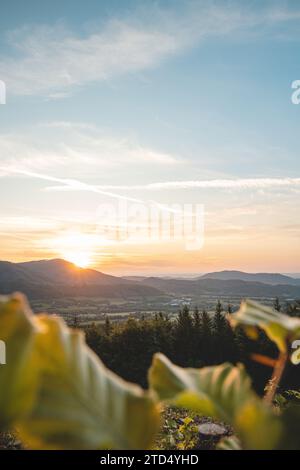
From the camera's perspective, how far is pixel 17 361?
45 centimetres

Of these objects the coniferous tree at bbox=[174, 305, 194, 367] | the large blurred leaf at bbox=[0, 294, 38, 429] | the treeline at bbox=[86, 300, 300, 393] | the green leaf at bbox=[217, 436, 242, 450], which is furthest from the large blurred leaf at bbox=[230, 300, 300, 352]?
the coniferous tree at bbox=[174, 305, 194, 367]

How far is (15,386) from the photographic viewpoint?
17.8 inches

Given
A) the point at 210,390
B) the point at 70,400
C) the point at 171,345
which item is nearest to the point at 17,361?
the point at 70,400

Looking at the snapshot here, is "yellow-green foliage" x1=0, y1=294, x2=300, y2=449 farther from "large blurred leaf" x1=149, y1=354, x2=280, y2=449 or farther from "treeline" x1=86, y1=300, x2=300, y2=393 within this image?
"treeline" x1=86, y1=300, x2=300, y2=393

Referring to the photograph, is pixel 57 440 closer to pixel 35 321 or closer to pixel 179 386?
pixel 35 321

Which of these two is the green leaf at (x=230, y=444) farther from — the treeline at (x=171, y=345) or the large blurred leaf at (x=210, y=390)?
the treeline at (x=171, y=345)

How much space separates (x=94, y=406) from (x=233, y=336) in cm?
5215

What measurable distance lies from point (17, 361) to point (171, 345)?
5075 centimetres

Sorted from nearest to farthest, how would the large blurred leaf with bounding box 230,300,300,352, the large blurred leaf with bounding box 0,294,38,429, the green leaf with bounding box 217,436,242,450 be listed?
the large blurred leaf with bounding box 0,294,38,429 < the large blurred leaf with bounding box 230,300,300,352 < the green leaf with bounding box 217,436,242,450

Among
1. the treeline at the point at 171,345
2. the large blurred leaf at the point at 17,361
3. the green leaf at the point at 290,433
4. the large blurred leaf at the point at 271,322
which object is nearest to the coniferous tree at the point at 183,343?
the treeline at the point at 171,345

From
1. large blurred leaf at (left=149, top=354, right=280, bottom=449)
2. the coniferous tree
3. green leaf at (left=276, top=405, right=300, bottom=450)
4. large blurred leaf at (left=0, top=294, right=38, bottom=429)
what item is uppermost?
large blurred leaf at (left=0, top=294, right=38, bottom=429)

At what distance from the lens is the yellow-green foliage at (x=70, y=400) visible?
0.45m

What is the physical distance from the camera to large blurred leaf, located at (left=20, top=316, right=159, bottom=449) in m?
0.49

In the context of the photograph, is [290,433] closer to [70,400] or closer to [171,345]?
[70,400]
